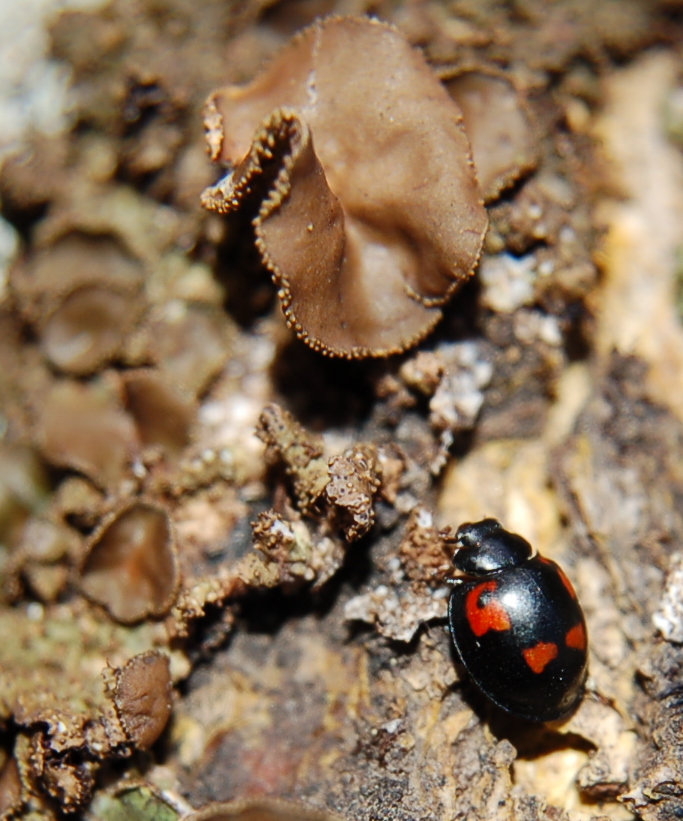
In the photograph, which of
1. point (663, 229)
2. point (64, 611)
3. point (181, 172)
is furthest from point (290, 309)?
point (663, 229)

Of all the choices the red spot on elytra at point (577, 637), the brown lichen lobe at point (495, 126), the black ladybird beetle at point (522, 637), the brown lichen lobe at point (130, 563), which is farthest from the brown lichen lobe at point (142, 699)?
the brown lichen lobe at point (495, 126)

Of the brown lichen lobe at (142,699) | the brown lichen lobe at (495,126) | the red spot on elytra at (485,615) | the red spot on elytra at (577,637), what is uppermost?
the brown lichen lobe at (495,126)

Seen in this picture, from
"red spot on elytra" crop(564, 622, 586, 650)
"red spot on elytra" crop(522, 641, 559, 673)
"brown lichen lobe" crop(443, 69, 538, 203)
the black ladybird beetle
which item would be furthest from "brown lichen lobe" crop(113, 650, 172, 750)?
"brown lichen lobe" crop(443, 69, 538, 203)

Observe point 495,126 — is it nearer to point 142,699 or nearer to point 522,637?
point 522,637

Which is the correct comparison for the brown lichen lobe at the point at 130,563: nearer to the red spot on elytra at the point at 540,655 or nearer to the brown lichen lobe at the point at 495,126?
the red spot on elytra at the point at 540,655

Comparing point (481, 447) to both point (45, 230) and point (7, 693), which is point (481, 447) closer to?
point (7, 693)

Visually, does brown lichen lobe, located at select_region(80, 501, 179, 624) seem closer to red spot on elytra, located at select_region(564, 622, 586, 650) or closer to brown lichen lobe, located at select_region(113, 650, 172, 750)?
brown lichen lobe, located at select_region(113, 650, 172, 750)
